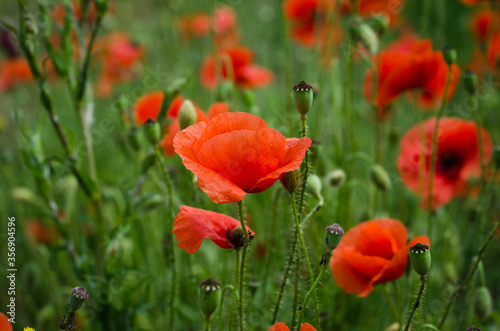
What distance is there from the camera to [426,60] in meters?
1.10

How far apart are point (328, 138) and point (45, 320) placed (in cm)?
125

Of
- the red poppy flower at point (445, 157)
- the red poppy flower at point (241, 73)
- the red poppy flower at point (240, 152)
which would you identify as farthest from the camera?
the red poppy flower at point (241, 73)

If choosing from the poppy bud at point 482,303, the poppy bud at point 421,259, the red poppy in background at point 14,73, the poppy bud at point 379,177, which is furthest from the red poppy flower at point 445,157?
the red poppy in background at point 14,73

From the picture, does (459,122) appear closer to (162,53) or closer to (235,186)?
(235,186)

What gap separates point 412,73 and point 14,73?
1852 millimetres

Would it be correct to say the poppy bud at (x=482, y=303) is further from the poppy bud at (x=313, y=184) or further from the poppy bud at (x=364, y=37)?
the poppy bud at (x=364, y=37)

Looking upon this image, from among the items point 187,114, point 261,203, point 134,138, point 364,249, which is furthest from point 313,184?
point 261,203

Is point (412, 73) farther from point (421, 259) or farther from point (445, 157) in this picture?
point (421, 259)

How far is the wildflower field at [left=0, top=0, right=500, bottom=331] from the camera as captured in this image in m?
0.58

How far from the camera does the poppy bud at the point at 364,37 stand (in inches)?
39.2

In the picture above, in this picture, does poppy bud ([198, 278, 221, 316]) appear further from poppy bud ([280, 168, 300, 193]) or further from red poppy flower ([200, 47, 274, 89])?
red poppy flower ([200, 47, 274, 89])

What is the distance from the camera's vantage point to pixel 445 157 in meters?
1.20

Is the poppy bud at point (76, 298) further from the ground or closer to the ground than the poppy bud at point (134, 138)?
closer to the ground

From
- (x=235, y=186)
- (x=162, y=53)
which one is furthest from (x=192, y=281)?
(x=162, y=53)
